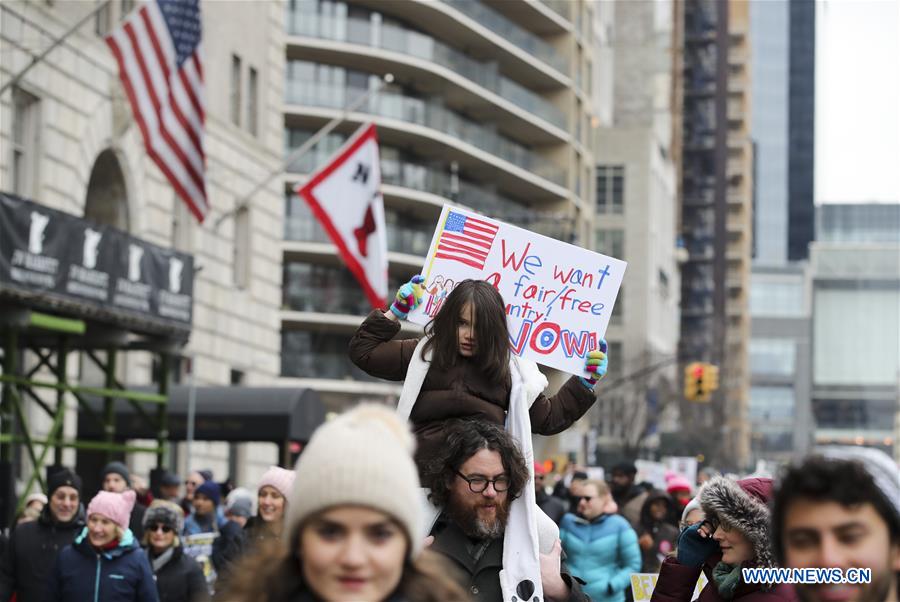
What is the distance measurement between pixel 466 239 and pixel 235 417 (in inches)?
806

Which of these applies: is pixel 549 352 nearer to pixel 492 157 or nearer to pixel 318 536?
pixel 318 536

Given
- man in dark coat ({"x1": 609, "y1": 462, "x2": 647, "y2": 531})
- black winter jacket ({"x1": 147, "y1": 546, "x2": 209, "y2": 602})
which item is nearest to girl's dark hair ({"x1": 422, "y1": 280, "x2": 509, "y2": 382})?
black winter jacket ({"x1": 147, "y1": 546, "x2": 209, "y2": 602})

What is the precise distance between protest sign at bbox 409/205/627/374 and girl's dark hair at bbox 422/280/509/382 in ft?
3.00

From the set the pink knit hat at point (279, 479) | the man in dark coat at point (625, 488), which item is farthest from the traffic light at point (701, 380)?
the pink knit hat at point (279, 479)

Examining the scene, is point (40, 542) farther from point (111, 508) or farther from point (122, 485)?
point (122, 485)

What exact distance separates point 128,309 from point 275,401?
4845 millimetres

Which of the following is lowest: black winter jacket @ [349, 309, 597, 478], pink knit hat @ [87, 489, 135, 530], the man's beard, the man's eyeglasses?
pink knit hat @ [87, 489, 135, 530]

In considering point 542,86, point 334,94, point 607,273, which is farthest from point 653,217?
point 607,273

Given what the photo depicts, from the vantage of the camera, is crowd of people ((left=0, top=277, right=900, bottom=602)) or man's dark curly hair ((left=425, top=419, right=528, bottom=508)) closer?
crowd of people ((left=0, top=277, right=900, bottom=602))

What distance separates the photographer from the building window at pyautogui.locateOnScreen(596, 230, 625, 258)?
332 ft

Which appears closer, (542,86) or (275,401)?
(275,401)

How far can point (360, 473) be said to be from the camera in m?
3.52

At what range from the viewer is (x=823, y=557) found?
140 inches
